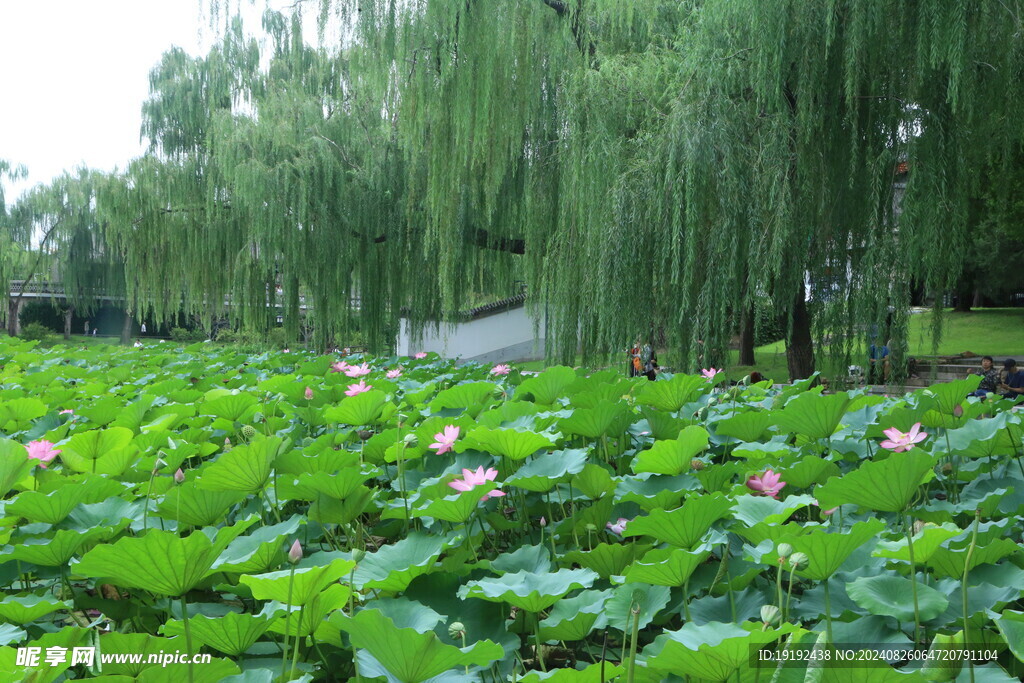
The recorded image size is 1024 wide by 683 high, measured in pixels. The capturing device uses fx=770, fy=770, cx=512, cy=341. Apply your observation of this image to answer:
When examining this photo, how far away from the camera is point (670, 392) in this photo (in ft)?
5.90

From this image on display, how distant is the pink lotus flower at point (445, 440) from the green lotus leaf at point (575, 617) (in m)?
0.53

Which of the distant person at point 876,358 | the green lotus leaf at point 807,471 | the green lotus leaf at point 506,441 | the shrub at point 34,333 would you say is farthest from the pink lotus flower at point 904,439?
the shrub at point 34,333

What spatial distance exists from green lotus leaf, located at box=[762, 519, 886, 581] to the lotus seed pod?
0.05ft

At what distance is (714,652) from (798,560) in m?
0.16

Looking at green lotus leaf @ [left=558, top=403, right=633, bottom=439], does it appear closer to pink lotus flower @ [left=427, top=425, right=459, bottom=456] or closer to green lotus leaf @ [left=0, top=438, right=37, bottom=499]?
pink lotus flower @ [left=427, top=425, right=459, bottom=456]

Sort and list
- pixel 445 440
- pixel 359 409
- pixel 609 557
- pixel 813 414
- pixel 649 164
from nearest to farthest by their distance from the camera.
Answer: pixel 609 557
pixel 445 440
pixel 813 414
pixel 359 409
pixel 649 164

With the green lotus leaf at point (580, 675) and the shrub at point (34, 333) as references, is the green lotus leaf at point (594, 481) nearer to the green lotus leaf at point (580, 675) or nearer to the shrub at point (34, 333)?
the green lotus leaf at point (580, 675)

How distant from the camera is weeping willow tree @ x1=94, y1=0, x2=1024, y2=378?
14.8 ft

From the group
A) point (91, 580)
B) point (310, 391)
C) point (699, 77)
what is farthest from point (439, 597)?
point (699, 77)

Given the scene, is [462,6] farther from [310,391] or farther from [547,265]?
[310,391]

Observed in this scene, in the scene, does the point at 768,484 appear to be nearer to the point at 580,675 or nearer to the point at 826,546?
the point at 826,546

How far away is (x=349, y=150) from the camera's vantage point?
28.8 feet

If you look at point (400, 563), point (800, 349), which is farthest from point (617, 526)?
point (800, 349)

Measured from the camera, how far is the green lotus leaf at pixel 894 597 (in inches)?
32.5
